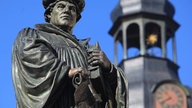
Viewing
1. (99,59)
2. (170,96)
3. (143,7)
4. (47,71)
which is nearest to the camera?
(47,71)

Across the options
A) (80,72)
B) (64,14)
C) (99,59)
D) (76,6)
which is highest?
(76,6)

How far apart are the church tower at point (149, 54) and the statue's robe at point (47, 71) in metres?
60.1

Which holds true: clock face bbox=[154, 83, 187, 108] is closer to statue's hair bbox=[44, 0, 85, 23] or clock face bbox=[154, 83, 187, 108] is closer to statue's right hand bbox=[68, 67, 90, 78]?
statue's hair bbox=[44, 0, 85, 23]

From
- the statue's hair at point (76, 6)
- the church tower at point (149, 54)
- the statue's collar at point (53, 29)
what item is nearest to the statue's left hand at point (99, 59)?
the statue's collar at point (53, 29)

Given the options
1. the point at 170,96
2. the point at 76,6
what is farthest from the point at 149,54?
the point at 76,6

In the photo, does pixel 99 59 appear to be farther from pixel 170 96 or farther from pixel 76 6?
pixel 170 96

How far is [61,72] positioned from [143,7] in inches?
2530

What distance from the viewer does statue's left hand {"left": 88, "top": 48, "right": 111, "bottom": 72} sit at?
730 cm

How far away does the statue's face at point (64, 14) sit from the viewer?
7742 millimetres

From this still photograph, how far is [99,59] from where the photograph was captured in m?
7.29

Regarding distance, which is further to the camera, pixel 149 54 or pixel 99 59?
pixel 149 54

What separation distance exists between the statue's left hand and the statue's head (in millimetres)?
548

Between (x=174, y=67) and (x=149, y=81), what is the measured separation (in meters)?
4.57

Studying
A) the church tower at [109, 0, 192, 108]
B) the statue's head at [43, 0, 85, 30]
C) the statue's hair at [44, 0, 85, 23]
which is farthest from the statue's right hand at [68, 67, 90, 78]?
the church tower at [109, 0, 192, 108]
